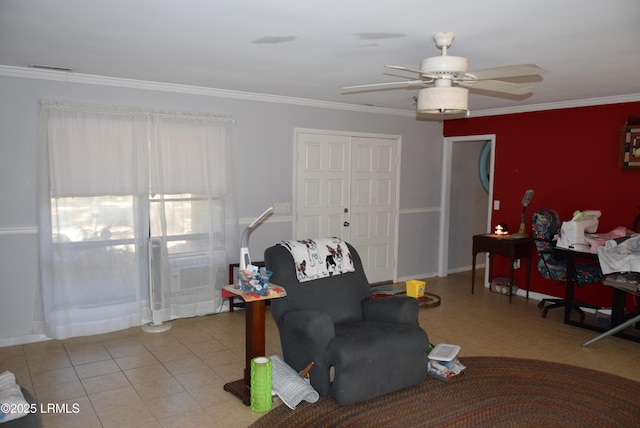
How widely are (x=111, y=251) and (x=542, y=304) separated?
15.0 ft

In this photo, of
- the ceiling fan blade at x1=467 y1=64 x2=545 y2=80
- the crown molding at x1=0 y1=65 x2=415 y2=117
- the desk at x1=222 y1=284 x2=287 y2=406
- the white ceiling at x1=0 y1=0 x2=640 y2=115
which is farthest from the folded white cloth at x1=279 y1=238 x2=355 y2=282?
the crown molding at x1=0 y1=65 x2=415 y2=117

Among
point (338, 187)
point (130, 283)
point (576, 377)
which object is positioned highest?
point (338, 187)

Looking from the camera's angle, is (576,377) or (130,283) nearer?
(576,377)

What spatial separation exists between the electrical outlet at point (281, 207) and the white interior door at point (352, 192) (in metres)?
0.13

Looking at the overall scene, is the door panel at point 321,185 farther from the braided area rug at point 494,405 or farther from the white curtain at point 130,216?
the braided area rug at point 494,405

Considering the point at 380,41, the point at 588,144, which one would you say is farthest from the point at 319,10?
the point at 588,144

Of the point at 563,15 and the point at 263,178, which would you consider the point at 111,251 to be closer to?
the point at 263,178

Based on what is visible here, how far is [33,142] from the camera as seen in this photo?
13.5 feet

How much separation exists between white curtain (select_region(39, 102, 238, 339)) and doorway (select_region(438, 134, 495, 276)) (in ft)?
10.8

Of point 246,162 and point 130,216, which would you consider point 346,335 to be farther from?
point 246,162

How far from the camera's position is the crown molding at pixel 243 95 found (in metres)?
4.07

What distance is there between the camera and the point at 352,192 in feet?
20.1

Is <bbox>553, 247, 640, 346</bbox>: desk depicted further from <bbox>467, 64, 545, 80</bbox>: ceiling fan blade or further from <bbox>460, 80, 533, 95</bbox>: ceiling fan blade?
<bbox>467, 64, 545, 80</bbox>: ceiling fan blade

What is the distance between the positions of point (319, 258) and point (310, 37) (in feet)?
5.30
